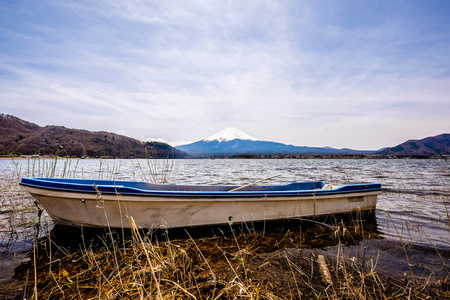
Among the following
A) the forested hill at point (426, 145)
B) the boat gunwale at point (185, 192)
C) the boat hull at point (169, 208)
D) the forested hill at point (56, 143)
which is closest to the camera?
the boat gunwale at point (185, 192)

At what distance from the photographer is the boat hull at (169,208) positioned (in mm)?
4336

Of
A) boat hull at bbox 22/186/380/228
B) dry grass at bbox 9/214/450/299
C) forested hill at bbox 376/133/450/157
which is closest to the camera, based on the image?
dry grass at bbox 9/214/450/299

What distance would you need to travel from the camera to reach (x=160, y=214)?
15.4 ft

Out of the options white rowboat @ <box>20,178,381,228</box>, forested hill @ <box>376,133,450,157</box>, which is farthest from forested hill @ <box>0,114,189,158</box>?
forested hill @ <box>376,133,450,157</box>

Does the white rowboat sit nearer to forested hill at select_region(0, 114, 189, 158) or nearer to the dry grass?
the dry grass

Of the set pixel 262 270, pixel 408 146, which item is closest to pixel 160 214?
pixel 262 270

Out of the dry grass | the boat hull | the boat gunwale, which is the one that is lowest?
the dry grass

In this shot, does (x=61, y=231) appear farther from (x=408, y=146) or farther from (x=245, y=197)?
(x=408, y=146)

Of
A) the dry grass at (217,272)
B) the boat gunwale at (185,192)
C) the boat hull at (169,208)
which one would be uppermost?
the boat gunwale at (185,192)

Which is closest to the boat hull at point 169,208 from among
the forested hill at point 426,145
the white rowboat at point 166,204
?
the white rowboat at point 166,204

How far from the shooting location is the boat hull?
14.2ft

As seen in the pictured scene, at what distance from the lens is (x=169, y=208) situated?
472cm

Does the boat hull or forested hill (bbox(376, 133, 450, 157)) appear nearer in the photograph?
the boat hull

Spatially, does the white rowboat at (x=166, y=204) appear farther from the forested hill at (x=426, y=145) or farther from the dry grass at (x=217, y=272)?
the forested hill at (x=426, y=145)
